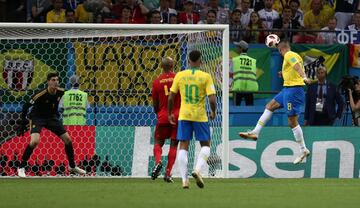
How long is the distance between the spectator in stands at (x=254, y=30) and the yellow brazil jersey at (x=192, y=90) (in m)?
7.34

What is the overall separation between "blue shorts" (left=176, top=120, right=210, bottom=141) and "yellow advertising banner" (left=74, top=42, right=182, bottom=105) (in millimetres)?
5078

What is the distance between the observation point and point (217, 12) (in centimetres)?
2509

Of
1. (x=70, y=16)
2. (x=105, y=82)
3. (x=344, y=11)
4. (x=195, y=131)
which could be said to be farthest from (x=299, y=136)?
(x=344, y=11)

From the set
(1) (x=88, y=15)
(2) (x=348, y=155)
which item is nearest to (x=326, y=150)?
(2) (x=348, y=155)

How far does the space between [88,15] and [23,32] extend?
423 cm

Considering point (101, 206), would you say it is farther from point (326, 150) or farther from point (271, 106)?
point (326, 150)

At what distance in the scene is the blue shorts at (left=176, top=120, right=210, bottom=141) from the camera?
16.1 metres

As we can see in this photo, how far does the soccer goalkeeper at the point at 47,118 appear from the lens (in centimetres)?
1975

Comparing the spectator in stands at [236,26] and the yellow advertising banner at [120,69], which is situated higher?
the spectator in stands at [236,26]

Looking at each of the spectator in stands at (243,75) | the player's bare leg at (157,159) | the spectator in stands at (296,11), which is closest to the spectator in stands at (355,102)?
the spectator in stands at (243,75)

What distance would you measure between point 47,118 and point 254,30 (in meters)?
5.49

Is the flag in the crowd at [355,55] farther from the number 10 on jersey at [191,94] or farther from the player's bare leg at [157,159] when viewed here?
the number 10 on jersey at [191,94]

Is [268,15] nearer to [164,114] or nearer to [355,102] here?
[355,102]

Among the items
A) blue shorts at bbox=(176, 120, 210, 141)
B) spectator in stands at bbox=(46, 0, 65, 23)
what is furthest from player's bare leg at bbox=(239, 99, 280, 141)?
spectator in stands at bbox=(46, 0, 65, 23)
